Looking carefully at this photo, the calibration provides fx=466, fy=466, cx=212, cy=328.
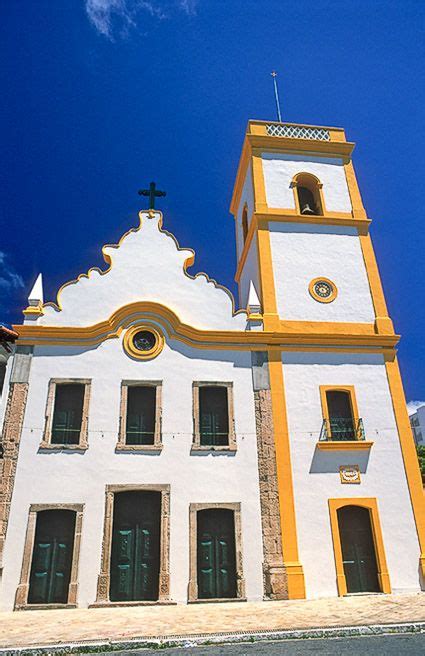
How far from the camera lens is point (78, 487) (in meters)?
12.1

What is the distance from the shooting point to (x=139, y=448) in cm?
1258

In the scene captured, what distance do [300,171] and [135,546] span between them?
14047 mm

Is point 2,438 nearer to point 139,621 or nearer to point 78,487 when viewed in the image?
point 78,487

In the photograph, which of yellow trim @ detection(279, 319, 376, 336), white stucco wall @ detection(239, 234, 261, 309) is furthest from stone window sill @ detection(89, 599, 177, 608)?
white stucco wall @ detection(239, 234, 261, 309)

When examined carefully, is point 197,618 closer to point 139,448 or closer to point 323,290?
point 139,448

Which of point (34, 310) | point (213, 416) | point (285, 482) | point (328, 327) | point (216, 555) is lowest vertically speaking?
point (216, 555)

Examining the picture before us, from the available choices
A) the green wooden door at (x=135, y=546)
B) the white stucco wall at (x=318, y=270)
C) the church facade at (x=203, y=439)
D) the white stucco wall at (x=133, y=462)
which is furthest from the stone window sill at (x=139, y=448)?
the white stucco wall at (x=318, y=270)

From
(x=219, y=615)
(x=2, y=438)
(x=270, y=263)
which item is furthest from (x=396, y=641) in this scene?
(x=270, y=263)

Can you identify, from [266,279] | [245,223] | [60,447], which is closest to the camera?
[60,447]

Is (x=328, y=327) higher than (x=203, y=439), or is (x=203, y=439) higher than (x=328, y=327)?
(x=328, y=327)

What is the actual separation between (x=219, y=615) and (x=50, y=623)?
11.3 feet

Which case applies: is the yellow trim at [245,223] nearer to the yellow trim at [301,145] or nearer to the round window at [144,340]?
the yellow trim at [301,145]

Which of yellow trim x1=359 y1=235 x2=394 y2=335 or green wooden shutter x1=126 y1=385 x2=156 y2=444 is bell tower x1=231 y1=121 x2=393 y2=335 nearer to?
yellow trim x1=359 y1=235 x2=394 y2=335

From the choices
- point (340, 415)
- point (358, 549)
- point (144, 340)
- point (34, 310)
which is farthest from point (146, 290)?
point (358, 549)
